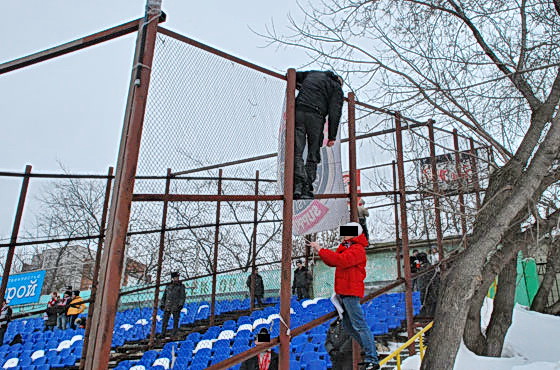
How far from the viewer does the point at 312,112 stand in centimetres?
443

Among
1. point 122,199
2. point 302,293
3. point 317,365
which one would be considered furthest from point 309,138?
point 302,293

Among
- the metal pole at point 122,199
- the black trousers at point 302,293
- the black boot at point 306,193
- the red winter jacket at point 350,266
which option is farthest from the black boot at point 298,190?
the black trousers at point 302,293

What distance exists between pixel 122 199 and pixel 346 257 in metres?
2.25

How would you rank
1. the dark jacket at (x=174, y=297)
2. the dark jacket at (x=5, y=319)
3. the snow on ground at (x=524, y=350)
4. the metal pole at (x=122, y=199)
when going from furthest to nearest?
1. the dark jacket at (x=174, y=297)
2. the dark jacket at (x=5, y=319)
3. the snow on ground at (x=524, y=350)
4. the metal pole at (x=122, y=199)

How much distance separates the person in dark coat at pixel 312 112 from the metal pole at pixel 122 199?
176 centimetres

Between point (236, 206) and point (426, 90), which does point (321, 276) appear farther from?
point (426, 90)

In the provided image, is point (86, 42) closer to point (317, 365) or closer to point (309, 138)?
point (309, 138)

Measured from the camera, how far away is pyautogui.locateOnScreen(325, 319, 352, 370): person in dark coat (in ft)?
15.1

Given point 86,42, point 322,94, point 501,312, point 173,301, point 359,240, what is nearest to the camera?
point 86,42

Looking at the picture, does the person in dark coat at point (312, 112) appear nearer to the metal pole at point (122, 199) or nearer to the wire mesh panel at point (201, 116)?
the wire mesh panel at point (201, 116)

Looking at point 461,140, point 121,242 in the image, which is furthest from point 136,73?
point 461,140

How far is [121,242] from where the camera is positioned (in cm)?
270

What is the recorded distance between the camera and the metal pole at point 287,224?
12.1ft

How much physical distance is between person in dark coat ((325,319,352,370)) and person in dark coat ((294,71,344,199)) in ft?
5.23
